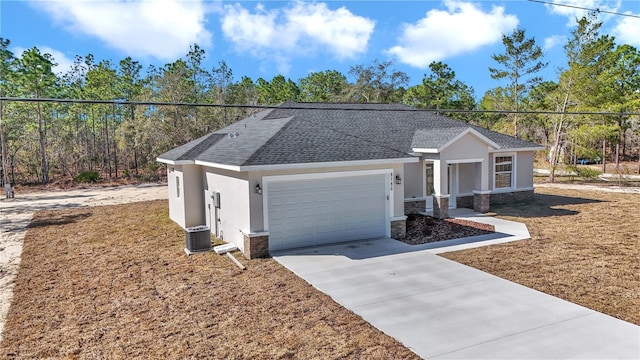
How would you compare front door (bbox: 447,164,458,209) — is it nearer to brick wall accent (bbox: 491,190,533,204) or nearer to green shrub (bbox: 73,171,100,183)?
brick wall accent (bbox: 491,190,533,204)

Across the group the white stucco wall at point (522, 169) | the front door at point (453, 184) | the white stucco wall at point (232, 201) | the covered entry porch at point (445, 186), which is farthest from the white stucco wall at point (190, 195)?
the white stucco wall at point (522, 169)

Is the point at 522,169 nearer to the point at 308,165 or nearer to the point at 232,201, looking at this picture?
the point at 308,165

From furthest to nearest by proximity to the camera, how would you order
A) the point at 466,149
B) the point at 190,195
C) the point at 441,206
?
the point at 466,149 → the point at 441,206 → the point at 190,195

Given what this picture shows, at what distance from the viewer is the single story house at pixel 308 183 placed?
10367 millimetres

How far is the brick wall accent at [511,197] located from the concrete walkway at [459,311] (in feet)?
31.1

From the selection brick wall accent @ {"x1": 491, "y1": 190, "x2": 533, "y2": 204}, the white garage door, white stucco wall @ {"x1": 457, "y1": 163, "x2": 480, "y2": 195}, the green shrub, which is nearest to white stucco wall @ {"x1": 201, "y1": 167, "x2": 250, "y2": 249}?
the white garage door

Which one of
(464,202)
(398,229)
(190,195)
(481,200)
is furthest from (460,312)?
(464,202)

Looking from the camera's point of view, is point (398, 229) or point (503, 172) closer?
point (398, 229)

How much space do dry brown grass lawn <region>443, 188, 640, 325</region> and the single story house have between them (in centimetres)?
263

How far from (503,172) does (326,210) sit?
36.1 feet

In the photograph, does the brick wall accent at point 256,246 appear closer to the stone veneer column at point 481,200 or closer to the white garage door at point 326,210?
the white garage door at point 326,210

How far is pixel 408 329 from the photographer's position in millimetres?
6074

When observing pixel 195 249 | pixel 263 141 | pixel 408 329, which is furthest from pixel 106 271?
pixel 408 329

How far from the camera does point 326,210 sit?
1109 cm
